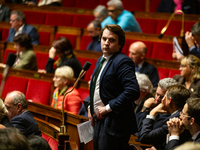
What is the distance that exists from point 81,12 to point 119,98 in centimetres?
197

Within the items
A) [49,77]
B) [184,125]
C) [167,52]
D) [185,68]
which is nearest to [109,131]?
[184,125]

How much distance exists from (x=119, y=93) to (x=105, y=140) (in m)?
0.14

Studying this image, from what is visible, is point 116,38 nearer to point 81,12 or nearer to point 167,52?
point 167,52

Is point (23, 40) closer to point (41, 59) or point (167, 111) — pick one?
point (41, 59)

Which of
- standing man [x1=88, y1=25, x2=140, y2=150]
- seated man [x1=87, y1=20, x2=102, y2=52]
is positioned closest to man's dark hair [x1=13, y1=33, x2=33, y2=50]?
seated man [x1=87, y1=20, x2=102, y2=52]

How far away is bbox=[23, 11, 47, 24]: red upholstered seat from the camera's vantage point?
287cm

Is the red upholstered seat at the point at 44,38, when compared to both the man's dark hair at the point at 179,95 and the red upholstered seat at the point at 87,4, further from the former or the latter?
the man's dark hair at the point at 179,95

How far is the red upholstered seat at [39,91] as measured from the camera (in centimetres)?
176

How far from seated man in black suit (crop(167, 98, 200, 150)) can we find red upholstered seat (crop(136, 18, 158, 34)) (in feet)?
4.96

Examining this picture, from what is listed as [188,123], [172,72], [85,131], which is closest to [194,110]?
[188,123]

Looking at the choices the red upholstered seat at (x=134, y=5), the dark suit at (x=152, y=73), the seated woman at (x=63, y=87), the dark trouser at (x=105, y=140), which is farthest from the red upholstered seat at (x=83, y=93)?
the red upholstered seat at (x=134, y=5)

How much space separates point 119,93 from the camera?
93 centimetres

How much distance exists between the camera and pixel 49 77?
1.77m

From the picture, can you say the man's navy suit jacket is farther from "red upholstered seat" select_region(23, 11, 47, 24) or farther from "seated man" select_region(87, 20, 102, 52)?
"red upholstered seat" select_region(23, 11, 47, 24)
